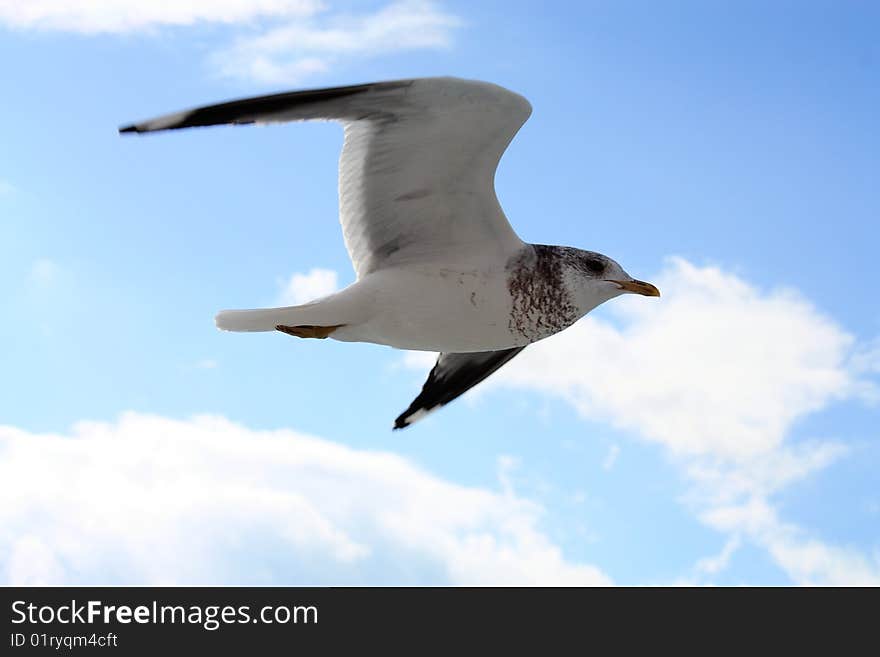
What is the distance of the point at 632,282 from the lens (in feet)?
20.3

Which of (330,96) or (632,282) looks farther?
(632,282)

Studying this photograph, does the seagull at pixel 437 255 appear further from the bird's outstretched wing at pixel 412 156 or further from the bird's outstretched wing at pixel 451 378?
the bird's outstretched wing at pixel 451 378

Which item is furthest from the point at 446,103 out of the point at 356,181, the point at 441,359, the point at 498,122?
the point at 441,359

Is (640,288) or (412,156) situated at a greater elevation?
(412,156)

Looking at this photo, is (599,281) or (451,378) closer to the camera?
(599,281)

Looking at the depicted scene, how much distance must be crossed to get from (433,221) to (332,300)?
2.41ft

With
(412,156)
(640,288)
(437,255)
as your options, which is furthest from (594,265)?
(412,156)

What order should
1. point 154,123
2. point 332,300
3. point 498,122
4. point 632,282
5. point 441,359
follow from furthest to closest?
point 441,359 → point 632,282 → point 332,300 → point 498,122 → point 154,123

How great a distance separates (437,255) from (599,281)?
38.7 inches

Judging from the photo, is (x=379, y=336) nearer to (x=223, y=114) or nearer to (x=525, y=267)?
(x=525, y=267)

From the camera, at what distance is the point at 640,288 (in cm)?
619

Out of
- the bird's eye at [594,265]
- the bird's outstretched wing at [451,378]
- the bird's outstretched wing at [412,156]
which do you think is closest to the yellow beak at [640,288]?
the bird's eye at [594,265]

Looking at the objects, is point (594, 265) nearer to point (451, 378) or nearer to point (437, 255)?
point (437, 255)

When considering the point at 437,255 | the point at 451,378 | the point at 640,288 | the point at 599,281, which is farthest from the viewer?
the point at 451,378
